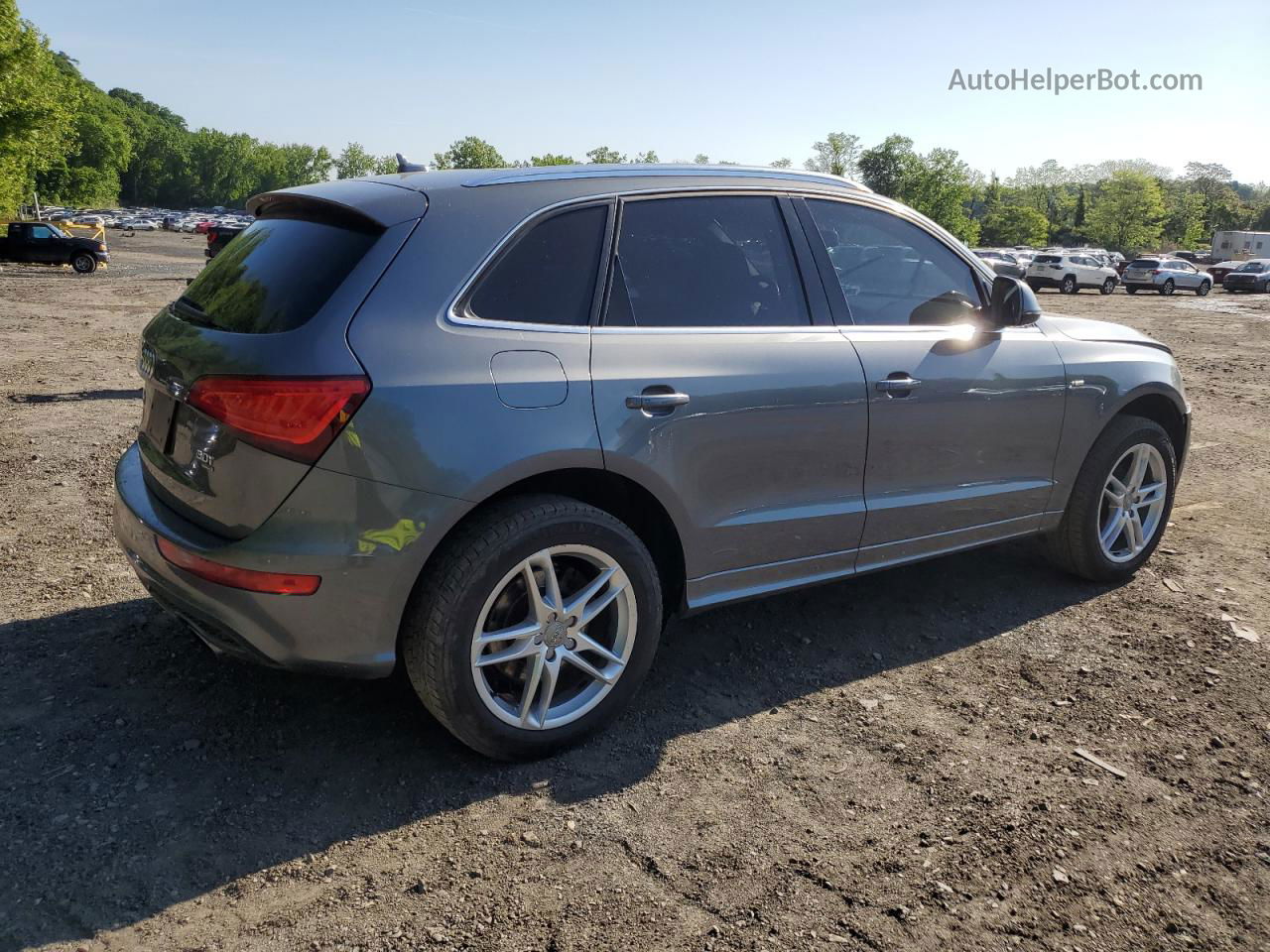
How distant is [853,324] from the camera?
3791 mm

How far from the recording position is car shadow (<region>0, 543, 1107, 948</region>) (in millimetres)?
2617

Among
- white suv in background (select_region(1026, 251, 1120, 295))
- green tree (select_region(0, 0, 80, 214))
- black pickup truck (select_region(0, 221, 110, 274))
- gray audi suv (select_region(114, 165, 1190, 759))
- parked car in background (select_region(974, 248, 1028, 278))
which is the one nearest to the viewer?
gray audi suv (select_region(114, 165, 1190, 759))

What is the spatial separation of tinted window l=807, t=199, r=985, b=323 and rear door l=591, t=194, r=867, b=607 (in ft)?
0.62

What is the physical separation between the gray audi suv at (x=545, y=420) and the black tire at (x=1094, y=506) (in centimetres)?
72

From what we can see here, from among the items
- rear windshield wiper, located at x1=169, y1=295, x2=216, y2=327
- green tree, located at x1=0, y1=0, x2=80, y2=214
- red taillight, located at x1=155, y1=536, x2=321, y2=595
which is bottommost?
red taillight, located at x1=155, y1=536, x2=321, y2=595

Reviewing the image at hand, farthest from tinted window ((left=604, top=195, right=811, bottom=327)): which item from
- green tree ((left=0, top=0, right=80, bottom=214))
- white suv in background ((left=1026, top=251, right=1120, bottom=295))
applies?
green tree ((left=0, top=0, right=80, bottom=214))

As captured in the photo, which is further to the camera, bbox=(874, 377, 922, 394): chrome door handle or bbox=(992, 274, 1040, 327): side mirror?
bbox=(992, 274, 1040, 327): side mirror

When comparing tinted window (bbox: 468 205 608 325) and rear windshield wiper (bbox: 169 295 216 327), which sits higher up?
tinted window (bbox: 468 205 608 325)

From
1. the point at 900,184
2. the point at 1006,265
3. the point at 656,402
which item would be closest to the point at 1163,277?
the point at 1006,265

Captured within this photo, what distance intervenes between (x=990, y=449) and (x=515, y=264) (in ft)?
7.37

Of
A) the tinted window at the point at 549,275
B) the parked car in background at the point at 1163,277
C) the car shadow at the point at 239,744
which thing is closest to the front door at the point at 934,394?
the car shadow at the point at 239,744

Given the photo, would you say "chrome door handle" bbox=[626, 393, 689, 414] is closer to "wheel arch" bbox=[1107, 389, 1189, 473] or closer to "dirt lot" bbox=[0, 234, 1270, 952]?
"dirt lot" bbox=[0, 234, 1270, 952]

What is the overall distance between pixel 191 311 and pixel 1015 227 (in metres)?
139

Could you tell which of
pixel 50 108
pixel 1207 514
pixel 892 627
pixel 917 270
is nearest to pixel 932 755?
pixel 892 627
